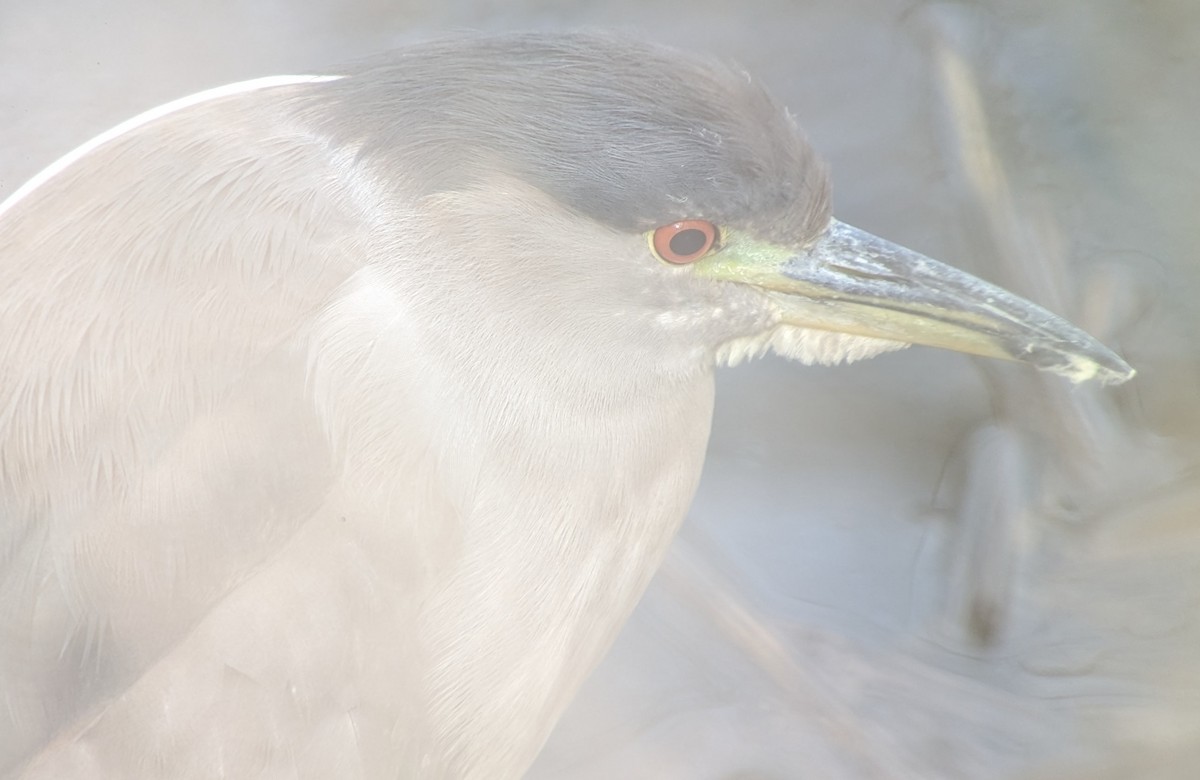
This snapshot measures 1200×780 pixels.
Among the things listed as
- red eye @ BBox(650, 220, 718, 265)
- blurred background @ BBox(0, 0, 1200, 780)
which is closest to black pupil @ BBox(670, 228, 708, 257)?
red eye @ BBox(650, 220, 718, 265)

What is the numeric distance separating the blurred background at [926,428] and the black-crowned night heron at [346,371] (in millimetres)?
673

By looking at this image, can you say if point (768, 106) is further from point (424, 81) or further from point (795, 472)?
point (795, 472)

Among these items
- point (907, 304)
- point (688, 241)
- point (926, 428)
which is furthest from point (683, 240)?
point (926, 428)

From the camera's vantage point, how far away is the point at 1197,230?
2.14m

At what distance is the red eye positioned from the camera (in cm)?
117

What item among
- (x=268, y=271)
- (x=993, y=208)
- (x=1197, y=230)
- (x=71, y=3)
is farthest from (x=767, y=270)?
(x=71, y=3)

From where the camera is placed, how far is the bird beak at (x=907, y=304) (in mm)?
1276

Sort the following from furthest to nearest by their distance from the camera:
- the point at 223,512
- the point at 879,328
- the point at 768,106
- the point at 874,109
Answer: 1. the point at 874,109
2. the point at 879,328
3. the point at 768,106
4. the point at 223,512

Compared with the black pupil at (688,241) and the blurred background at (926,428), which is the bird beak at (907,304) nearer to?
the black pupil at (688,241)

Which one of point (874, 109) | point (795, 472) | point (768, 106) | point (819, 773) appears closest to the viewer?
point (768, 106)

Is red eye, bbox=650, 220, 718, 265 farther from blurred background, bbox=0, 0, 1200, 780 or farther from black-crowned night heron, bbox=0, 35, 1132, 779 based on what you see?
blurred background, bbox=0, 0, 1200, 780

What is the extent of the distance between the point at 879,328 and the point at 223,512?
0.68 meters

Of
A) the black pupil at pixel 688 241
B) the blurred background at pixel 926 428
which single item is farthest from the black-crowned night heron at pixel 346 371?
the blurred background at pixel 926 428

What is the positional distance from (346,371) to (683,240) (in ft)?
1.10
